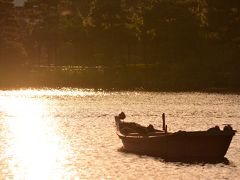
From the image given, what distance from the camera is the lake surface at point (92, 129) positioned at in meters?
47.7

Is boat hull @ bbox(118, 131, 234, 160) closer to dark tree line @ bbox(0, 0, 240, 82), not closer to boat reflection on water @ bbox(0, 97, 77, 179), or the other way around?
boat reflection on water @ bbox(0, 97, 77, 179)

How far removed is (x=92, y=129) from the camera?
7600 cm

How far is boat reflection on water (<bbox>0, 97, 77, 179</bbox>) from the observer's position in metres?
47.6

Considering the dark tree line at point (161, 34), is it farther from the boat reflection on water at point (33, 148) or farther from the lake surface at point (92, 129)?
the boat reflection on water at point (33, 148)

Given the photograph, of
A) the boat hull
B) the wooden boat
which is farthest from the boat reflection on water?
the boat hull

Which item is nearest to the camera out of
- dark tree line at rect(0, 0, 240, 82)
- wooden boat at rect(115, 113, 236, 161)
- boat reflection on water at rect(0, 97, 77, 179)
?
boat reflection on water at rect(0, 97, 77, 179)

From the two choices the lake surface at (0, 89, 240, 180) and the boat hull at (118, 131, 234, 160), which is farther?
the boat hull at (118, 131, 234, 160)

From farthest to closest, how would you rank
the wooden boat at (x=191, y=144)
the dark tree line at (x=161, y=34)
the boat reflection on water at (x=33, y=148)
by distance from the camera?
the dark tree line at (x=161, y=34), the wooden boat at (x=191, y=144), the boat reflection on water at (x=33, y=148)

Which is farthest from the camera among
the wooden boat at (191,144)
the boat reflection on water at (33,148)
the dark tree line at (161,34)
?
the dark tree line at (161,34)

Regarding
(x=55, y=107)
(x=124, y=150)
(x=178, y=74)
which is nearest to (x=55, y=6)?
(x=178, y=74)

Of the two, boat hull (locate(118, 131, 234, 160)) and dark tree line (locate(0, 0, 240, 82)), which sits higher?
dark tree line (locate(0, 0, 240, 82))

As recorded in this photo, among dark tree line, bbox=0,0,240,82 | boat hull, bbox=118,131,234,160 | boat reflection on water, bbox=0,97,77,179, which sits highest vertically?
dark tree line, bbox=0,0,240,82

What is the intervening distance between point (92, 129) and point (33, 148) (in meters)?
15.9

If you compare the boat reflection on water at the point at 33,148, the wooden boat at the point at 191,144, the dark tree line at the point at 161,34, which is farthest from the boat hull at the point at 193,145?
the dark tree line at the point at 161,34
